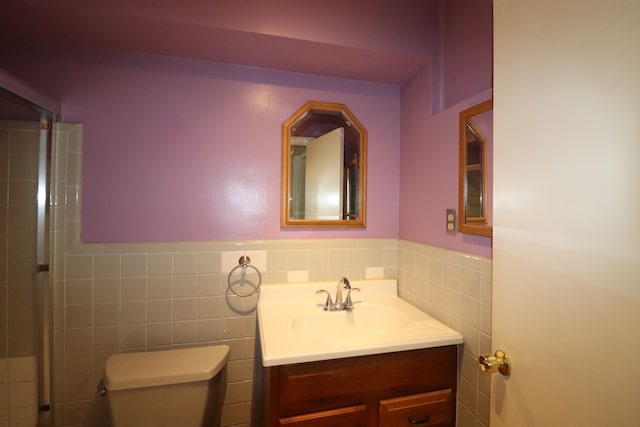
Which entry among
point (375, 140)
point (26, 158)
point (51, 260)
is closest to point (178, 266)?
point (51, 260)

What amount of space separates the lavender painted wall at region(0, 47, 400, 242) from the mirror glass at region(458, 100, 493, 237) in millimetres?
659

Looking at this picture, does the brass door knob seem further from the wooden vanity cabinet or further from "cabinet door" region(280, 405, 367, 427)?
"cabinet door" region(280, 405, 367, 427)

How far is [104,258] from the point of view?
1394mm

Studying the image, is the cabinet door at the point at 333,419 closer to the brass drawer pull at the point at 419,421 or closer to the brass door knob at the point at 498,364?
the brass drawer pull at the point at 419,421

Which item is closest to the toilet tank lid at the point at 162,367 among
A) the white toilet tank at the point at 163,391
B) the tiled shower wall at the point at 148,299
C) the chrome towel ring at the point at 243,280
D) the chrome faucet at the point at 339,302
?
the white toilet tank at the point at 163,391

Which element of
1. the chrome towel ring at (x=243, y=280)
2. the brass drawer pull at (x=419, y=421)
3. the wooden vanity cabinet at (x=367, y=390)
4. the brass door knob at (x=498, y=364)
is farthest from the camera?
the chrome towel ring at (x=243, y=280)

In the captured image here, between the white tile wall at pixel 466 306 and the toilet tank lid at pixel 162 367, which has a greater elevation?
the white tile wall at pixel 466 306

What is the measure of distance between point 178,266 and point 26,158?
822 mm

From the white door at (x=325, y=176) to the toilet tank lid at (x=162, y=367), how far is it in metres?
0.82

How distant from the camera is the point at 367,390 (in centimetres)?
107

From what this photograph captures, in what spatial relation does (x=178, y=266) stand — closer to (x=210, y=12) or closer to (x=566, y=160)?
(x=210, y=12)

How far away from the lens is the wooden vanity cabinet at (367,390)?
100 centimetres

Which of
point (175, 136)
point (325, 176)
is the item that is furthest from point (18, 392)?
point (325, 176)

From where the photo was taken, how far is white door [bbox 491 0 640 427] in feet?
1.61
